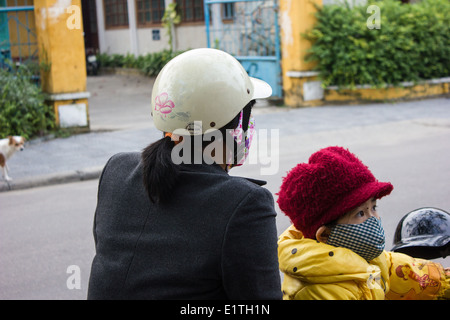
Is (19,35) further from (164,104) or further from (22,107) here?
(164,104)

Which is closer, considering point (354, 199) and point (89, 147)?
point (354, 199)

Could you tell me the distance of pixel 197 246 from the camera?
1628 mm

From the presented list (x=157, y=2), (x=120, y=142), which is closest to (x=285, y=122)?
(x=120, y=142)

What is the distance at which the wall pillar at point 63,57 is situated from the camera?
10.1m

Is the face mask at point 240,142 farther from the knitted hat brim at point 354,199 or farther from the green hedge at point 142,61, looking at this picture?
the green hedge at point 142,61

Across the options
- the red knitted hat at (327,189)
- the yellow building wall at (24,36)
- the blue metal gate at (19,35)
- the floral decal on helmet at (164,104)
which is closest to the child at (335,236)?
the red knitted hat at (327,189)

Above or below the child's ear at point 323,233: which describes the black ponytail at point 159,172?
above

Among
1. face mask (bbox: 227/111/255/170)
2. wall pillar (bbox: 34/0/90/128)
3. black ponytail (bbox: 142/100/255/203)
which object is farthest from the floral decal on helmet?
wall pillar (bbox: 34/0/90/128)

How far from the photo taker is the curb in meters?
7.71

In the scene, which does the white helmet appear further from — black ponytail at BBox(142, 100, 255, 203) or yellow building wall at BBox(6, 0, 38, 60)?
yellow building wall at BBox(6, 0, 38, 60)

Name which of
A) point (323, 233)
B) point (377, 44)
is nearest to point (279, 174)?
point (323, 233)

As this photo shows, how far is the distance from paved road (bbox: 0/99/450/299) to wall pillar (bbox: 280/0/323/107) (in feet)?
1.67

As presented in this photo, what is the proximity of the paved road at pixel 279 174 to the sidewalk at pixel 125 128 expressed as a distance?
0.02 m

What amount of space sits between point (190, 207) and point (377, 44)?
11.7 m
